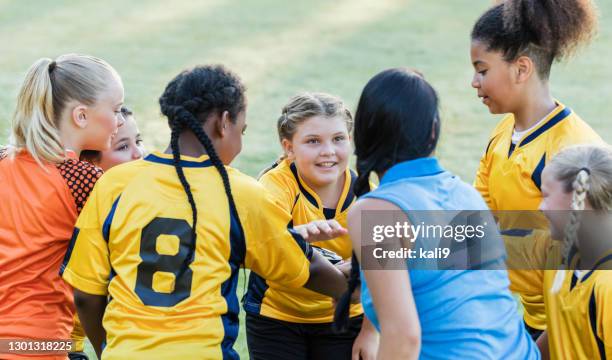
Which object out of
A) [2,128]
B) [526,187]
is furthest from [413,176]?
[2,128]

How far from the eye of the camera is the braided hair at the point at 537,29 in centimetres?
385

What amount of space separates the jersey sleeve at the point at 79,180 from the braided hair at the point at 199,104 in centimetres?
42

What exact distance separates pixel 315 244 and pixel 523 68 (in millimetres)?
1169

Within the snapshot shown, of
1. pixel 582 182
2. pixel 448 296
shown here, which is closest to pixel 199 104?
pixel 448 296

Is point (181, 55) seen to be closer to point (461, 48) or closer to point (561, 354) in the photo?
point (461, 48)

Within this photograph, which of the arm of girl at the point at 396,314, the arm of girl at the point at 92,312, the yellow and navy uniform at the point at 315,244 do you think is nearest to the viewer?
the arm of girl at the point at 396,314

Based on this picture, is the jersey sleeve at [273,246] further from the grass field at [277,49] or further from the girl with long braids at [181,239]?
the grass field at [277,49]

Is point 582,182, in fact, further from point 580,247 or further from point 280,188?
point 280,188

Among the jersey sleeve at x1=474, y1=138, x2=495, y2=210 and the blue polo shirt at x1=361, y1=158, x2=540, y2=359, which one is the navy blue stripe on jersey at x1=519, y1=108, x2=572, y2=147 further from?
the blue polo shirt at x1=361, y1=158, x2=540, y2=359

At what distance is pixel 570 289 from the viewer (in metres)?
3.15

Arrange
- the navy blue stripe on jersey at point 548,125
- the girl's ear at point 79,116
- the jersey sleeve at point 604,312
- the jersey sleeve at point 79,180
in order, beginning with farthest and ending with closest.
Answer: the navy blue stripe on jersey at point 548,125, the girl's ear at point 79,116, the jersey sleeve at point 79,180, the jersey sleeve at point 604,312

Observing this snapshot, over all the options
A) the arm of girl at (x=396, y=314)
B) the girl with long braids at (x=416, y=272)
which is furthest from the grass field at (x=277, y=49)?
the arm of girl at (x=396, y=314)

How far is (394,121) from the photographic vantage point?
2736 mm

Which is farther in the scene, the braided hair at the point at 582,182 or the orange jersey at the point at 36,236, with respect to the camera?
the orange jersey at the point at 36,236
